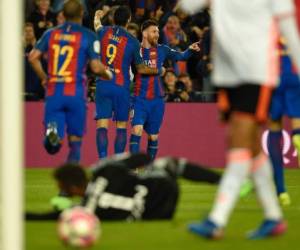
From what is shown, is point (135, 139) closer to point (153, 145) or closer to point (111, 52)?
point (153, 145)

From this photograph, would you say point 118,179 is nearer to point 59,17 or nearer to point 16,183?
point 16,183

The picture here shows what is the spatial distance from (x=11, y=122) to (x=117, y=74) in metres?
9.45

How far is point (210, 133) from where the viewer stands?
1783 cm

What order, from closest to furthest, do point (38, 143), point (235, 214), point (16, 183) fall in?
point (16, 183) → point (235, 214) → point (38, 143)

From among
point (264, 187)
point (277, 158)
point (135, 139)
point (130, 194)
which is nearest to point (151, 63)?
point (135, 139)

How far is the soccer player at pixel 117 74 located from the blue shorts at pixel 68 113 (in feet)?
11.9

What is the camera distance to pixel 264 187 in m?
7.54

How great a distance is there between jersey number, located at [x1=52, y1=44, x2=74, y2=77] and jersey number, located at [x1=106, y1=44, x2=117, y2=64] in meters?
3.74

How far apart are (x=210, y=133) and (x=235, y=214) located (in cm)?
823

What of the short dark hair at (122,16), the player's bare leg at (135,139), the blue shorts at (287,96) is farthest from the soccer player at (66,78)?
the player's bare leg at (135,139)

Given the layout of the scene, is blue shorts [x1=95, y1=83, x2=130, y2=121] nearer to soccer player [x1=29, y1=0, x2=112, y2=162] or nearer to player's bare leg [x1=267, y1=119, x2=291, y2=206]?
soccer player [x1=29, y1=0, x2=112, y2=162]

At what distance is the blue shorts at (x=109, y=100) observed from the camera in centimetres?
1498

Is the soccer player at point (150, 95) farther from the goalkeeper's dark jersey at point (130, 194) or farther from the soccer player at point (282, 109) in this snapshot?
the goalkeeper's dark jersey at point (130, 194)

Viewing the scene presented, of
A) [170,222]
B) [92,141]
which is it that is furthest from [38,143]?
[170,222]
